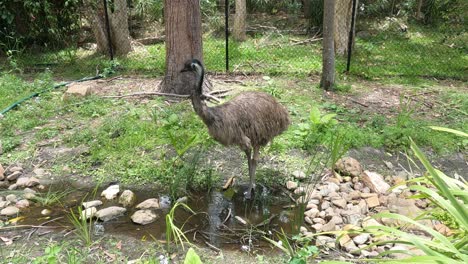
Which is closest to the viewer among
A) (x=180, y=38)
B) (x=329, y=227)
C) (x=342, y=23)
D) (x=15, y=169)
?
(x=329, y=227)

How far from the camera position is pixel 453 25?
9602mm

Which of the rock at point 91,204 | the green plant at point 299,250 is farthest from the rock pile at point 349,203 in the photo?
the rock at point 91,204

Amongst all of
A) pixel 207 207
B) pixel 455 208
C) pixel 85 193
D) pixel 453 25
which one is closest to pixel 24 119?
pixel 85 193

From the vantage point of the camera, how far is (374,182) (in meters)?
4.14

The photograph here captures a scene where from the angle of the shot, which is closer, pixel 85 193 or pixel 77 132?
pixel 85 193

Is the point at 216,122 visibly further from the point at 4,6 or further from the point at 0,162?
the point at 4,6

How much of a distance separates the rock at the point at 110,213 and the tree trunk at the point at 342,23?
5856 mm

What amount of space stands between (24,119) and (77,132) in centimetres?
93

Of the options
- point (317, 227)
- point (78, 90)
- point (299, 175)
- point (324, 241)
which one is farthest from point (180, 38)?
point (324, 241)

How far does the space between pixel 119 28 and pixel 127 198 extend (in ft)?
17.1

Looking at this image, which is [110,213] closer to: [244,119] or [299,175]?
[244,119]

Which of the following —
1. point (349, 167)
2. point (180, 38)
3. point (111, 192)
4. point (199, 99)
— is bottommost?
point (111, 192)

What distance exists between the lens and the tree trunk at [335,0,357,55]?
7.96 meters

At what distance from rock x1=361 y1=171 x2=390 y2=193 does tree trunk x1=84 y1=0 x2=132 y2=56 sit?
5.82m
